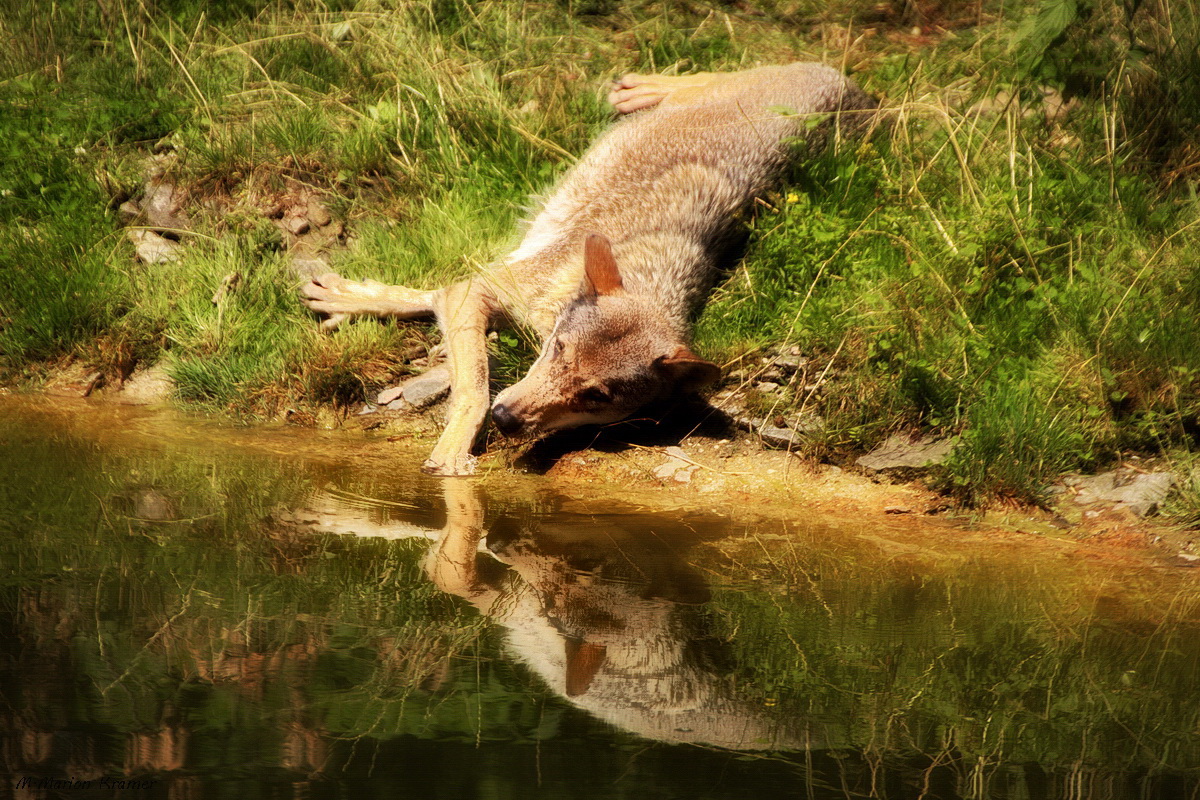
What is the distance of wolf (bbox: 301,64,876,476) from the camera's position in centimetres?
555

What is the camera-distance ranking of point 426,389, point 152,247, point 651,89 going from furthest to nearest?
1. point 651,89
2. point 152,247
3. point 426,389

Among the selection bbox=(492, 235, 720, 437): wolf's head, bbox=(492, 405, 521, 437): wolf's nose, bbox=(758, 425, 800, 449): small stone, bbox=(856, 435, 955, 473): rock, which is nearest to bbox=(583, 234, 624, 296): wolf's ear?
bbox=(492, 235, 720, 437): wolf's head

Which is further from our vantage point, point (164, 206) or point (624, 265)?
point (164, 206)

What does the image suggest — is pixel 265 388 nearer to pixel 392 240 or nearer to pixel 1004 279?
pixel 392 240

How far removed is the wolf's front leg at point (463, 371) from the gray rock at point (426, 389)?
0.67ft

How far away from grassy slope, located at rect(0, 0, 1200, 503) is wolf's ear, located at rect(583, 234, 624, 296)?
2.33 ft

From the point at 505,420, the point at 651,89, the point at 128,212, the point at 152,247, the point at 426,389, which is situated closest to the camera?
the point at 505,420

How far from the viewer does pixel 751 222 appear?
682 cm

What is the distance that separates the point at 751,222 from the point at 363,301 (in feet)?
8.46

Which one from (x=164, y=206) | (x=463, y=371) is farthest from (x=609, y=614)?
(x=164, y=206)

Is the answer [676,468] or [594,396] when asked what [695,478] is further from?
[594,396]

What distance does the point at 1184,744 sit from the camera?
9.52ft

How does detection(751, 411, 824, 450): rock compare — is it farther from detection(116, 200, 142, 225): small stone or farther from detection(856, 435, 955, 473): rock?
detection(116, 200, 142, 225): small stone

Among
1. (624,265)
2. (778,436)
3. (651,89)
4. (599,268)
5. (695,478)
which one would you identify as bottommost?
(695,478)
